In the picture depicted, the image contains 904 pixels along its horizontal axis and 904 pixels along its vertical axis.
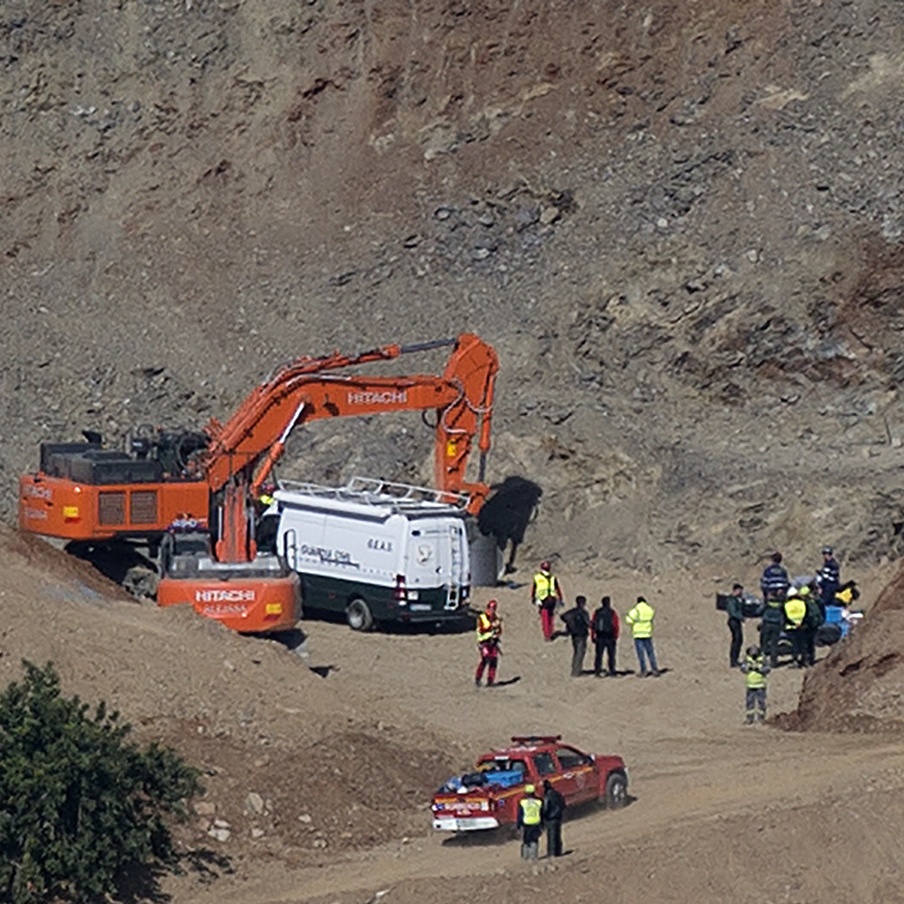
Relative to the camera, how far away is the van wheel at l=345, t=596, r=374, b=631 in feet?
121

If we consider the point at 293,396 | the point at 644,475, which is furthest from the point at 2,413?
the point at 644,475

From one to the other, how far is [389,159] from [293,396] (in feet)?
36.7

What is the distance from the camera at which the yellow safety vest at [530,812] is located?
23.3 m

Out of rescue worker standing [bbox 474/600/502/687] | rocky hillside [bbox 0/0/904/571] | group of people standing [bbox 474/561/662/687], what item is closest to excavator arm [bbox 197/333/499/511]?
rocky hillside [bbox 0/0/904/571]

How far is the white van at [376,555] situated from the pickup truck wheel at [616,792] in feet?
33.7

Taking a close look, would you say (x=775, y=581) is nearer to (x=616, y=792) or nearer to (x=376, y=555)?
(x=376, y=555)

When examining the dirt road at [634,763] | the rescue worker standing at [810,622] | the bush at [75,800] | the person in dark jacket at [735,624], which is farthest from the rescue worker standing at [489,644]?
the bush at [75,800]

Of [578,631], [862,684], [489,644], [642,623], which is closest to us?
[862,684]

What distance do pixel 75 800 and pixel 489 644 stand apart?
1068 centimetres

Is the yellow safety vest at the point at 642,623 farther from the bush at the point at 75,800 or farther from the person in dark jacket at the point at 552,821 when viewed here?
the bush at the point at 75,800

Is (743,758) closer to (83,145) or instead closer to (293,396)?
(293,396)

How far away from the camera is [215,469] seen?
3806 centimetres

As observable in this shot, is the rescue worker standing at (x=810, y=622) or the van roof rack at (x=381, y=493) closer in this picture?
the rescue worker standing at (x=810, y=622)

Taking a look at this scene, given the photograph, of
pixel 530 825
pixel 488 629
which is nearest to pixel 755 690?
pixel 488 629
